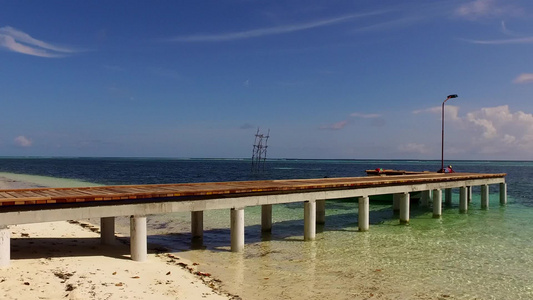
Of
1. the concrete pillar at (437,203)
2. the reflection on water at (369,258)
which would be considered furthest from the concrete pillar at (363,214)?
the concrete pillar at (437,203)

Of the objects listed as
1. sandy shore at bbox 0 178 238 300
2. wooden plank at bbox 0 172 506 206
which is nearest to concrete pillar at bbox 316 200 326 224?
wooden plank at bbox 0 172 506 206

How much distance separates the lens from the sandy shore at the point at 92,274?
10.1 meters

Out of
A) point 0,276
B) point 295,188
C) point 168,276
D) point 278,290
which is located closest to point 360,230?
point 295,188

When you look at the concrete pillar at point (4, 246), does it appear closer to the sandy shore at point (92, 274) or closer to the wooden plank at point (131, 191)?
the sandy shore at point (92, 274)

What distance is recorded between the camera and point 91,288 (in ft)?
33.9

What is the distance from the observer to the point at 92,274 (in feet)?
37.8

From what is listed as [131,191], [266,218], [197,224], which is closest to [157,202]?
[131,191]

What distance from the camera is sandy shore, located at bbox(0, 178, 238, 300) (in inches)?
396

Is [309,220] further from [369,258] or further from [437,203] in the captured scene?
[437,203]

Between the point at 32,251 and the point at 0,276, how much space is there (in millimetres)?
3640

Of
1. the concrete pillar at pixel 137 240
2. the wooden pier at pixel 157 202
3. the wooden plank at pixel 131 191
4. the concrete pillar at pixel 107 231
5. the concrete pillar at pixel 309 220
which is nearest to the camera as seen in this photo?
the wooden pier at pixel 157 202

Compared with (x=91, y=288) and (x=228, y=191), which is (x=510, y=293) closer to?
(x=228, y=191)

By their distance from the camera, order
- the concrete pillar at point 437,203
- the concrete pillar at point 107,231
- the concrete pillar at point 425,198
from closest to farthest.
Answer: the concrete pillar at point 107,231, the concrete pillar at point 437,203, the concrete pillar at point 425,198

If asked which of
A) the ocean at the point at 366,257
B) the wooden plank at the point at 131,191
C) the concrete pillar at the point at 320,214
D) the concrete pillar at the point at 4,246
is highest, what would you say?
the wooden plank at the point at 131,191
